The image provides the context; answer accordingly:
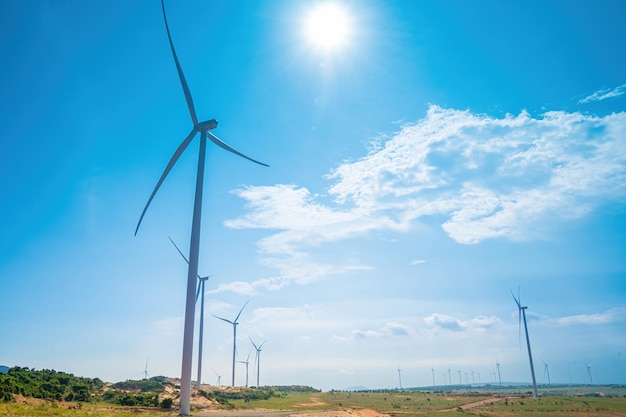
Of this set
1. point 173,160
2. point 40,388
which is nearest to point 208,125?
point 173,160

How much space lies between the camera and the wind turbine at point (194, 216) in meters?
45.6

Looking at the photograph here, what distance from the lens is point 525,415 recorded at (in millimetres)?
80062

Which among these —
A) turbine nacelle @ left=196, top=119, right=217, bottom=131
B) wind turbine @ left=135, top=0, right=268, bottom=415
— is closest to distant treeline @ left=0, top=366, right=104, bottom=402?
wind turbine @ left=135, top=0, right=268, bottom=415

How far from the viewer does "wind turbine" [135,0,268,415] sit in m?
45.6

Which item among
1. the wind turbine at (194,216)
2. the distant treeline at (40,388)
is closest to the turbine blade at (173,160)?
the wind turbine at (194,216)

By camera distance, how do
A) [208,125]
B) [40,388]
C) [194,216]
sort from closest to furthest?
[194,216], [208,125], [40,388]

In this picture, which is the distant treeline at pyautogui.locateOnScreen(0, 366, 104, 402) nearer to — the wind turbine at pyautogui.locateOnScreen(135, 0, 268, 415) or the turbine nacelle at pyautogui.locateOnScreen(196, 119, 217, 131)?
A: the wind turbine at pyautogui.locateOnScreen(135, 0, 268, 415)

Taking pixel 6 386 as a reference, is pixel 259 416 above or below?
below

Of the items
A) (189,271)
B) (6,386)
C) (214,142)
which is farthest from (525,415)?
(6,386)

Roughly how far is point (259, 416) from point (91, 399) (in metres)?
29.7

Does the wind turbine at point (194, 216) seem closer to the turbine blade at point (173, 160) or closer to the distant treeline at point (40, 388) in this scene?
the turbine blade at point (173, 160)

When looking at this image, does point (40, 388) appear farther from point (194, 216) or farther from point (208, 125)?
point (208, 125)

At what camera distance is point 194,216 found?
50031mm

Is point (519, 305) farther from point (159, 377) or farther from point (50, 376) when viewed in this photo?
point (50, 376)
